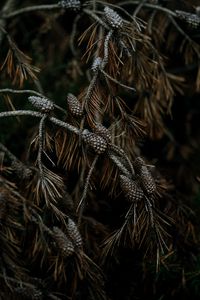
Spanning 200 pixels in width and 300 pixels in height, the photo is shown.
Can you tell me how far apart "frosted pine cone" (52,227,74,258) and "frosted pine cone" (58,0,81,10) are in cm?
71

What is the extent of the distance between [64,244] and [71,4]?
743 mm

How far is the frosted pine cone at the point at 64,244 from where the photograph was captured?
3.59 feet

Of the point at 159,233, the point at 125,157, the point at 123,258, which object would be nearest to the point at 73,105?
the point at 125,157

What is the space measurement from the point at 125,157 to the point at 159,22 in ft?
2.44

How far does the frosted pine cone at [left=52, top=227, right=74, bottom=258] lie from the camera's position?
1.09m

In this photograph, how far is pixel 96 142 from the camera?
1.11 metres

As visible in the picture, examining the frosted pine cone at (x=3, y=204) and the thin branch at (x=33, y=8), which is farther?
the thin branch at (x=33, y=8)

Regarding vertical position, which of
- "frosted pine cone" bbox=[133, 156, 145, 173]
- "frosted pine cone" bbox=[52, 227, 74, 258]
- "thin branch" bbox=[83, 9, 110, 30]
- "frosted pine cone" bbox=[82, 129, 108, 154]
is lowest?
"frosted pine cone" bbox=[52, 227, 74, 258]

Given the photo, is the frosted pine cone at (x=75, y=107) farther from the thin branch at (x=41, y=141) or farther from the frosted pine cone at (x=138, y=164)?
the frosted pine cone at (x=138, y=164)

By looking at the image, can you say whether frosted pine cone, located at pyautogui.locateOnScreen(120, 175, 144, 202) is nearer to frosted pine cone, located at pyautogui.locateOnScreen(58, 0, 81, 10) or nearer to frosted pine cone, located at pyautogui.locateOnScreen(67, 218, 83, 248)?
frosted pine cone, located at pyautogui.locateOnScreen(67, 218, 83, 248)

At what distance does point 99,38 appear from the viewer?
131cm

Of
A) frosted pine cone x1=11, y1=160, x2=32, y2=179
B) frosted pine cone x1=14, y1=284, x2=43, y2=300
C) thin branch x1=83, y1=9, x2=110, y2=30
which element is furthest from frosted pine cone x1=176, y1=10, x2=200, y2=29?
frosted pine cone x1=14, y1=284, x2=43, y2=300

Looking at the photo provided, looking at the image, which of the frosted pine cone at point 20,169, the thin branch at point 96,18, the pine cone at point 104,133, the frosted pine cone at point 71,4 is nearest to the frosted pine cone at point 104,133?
the pine cone at point 104,133

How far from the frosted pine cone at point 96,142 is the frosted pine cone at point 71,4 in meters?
0.51
